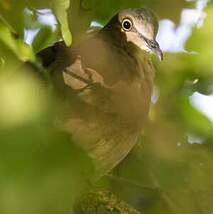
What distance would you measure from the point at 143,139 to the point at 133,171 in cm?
12

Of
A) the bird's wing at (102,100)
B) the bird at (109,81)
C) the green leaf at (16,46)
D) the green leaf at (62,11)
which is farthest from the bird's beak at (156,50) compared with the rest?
the green leaf at (16,46)

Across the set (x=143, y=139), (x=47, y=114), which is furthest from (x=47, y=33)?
(x=47, y=114)

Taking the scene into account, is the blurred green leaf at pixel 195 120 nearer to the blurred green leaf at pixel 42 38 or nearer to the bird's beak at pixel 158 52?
the bird's beak at pixel 158 52

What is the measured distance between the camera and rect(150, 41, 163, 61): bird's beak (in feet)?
6.51

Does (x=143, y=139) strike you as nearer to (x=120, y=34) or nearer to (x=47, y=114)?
(x=120, y=34)

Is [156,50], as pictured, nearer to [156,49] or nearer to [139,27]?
[156,49]

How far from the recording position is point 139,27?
2.26 m

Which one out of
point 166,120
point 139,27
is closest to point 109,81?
point 166,120

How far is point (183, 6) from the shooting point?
2.03 m

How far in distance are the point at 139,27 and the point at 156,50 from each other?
241mm

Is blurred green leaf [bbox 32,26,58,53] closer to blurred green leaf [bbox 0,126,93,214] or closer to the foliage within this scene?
the foliage

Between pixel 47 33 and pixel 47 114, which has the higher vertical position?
pixel 47 114

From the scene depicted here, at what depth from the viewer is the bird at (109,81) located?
1790 millimetres

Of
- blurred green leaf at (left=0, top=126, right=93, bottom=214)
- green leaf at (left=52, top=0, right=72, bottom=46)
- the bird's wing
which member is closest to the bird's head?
the bird's wing
